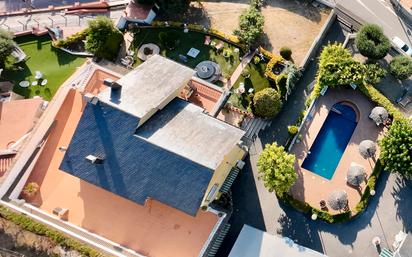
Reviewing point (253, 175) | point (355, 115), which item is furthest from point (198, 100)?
point (355, 115)

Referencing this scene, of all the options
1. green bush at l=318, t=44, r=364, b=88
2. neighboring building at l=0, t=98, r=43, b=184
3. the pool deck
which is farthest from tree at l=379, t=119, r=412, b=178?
neighboring building at l=0, t=98, r=43, b=184

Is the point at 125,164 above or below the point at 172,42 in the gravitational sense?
below

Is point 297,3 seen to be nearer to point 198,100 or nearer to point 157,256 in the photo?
point 198,100

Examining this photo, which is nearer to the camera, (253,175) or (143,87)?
(143,87)

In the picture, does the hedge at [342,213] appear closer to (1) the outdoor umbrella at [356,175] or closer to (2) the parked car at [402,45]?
(1) the outdoor umbrella at [356,175]

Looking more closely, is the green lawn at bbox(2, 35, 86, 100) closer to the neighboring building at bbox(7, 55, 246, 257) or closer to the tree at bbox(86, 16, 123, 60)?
the tree at bbox(86, 16, 123, 60)

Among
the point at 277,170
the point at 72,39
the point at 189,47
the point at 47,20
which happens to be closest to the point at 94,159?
the point at 277,170

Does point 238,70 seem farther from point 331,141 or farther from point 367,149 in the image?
point 367,149
